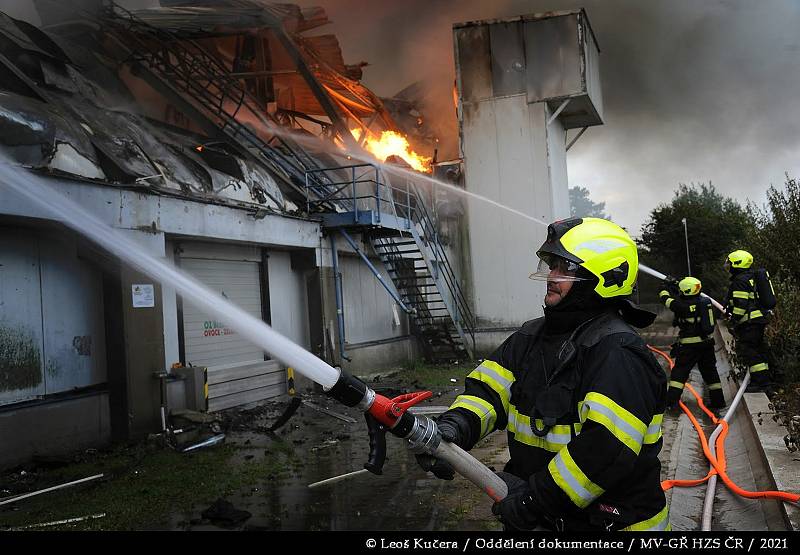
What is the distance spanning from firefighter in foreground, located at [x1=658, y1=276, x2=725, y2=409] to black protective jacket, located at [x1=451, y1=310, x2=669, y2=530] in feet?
21.0

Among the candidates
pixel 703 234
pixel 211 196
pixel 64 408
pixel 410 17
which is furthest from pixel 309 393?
pixel 703 234

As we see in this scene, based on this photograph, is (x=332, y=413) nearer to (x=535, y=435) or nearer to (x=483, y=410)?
(x=483, y=410)

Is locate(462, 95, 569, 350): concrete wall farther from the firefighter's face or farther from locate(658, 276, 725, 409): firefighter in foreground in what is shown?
the firefighter's face

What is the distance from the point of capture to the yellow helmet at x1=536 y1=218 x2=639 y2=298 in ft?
8.36

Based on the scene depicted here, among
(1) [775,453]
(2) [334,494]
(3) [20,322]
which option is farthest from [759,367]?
(3) [20,322]

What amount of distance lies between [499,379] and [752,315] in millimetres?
7059

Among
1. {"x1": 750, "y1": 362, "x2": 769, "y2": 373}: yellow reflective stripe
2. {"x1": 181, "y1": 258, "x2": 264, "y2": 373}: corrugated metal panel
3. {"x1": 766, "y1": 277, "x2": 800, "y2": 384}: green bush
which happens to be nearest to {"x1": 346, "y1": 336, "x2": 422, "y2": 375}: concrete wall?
{"x1": 181, "y1": 258, "x2": 264, "y2": 373}: corrugated metal panel

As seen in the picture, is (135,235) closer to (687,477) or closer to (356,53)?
(687,477)

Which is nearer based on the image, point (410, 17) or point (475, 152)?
point (475, 152)

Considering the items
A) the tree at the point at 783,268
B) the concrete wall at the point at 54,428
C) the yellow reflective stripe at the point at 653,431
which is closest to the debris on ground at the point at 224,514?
the concrete wall at the point at 54,428

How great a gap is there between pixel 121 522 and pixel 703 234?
27.5m

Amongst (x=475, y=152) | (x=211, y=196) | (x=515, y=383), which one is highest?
(x=475, y=152)

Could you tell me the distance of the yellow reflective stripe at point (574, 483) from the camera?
2195 millimetres

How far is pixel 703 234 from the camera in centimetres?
2741
